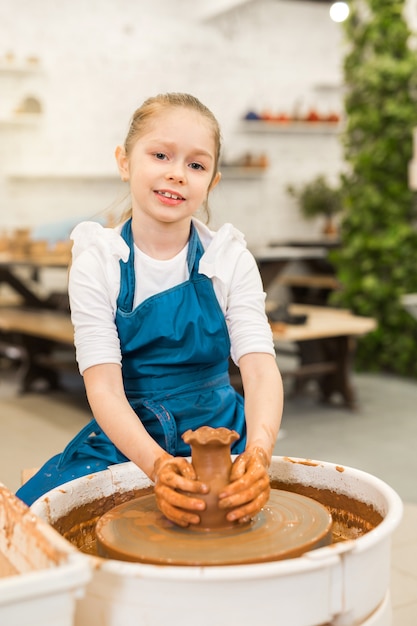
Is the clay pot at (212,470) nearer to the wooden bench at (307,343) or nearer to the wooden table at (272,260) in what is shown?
the wooden bench at (307,343)

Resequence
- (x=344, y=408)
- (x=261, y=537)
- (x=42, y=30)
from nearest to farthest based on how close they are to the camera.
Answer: (x=261, y=537) → (x=344, y=408) → (x=42, y=30)

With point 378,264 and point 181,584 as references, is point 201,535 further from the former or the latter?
point 378,264

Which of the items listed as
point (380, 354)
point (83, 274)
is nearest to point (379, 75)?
point (380, 354)

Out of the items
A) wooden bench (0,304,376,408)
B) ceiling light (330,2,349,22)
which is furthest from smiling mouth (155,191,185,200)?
ceiling light (330,2,349,22)

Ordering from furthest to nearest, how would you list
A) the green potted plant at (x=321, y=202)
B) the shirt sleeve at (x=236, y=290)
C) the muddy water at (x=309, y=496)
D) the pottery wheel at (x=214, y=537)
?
the green potted plant at (x=321, y=202) < the shirt sleeve at (x=236, y=290) < the muddy water at (x=309, y=496) < the pottery wheel at (x=214, y=537)

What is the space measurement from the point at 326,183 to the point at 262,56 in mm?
1531

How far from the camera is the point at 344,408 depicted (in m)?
4.71

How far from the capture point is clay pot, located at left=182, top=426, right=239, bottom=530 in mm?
1117

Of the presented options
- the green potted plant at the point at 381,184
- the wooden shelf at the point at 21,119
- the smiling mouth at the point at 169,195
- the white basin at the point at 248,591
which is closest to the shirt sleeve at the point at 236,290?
the smiling mouth at the point at 169,195

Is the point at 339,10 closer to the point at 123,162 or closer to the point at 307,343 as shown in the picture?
the point at 307,343

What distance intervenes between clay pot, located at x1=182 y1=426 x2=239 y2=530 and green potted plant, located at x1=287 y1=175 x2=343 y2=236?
23.8ft

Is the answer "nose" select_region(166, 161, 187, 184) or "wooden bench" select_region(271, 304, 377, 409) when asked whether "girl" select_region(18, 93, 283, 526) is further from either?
"wooden bench" select_region(271, 304, 377, 409)

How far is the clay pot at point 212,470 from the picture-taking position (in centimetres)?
112

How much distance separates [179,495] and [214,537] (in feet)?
0.26
